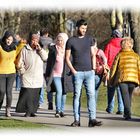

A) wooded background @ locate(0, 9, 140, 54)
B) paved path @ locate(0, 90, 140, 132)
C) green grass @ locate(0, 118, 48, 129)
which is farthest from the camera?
wooded background @ locate(0, 9, 140, 54)

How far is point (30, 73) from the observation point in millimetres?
12086

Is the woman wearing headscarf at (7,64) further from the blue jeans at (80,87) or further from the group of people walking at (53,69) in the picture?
the blue jeans at (80,87)

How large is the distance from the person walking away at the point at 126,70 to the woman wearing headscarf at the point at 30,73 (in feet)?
4.89

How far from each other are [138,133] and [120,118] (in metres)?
2.19

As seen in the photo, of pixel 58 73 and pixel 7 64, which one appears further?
pixel 58 73

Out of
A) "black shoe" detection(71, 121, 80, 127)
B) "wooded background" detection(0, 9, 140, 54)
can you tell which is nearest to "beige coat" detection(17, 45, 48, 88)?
"black shoe" detection(71, 121, 80, 127)

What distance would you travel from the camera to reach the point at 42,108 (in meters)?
14.0

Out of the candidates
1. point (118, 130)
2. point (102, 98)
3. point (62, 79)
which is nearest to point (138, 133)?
point (118, 130)

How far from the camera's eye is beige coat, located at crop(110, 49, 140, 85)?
11500mm

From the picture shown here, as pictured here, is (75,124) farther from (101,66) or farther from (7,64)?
(101,66)

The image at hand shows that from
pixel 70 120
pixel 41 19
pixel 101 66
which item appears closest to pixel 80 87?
pixel 70 120

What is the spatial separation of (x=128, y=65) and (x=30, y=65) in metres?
1.94

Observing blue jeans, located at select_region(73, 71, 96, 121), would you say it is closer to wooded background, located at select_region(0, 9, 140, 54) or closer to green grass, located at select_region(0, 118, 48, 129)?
green grass, located at select_region(0, 118, 48, 129)

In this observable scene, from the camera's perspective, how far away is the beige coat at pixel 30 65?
39.5 feet
